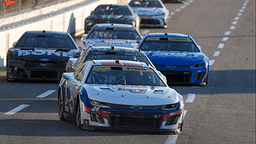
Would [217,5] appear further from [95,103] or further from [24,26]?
[95,103]

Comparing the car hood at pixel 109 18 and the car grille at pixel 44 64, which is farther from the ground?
the car grille at pixel 44 64

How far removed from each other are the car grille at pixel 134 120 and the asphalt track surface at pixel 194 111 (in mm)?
120

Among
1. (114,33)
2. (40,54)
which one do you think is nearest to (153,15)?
(114,33)

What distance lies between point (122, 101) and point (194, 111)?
5514mm

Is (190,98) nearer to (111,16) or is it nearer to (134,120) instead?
(134,120)

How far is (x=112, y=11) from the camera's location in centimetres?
2873

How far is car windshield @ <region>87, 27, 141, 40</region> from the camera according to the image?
2167 centimetres

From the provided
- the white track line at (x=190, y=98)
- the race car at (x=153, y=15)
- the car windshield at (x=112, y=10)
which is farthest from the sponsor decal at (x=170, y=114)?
the race car at (x=153, y=15)

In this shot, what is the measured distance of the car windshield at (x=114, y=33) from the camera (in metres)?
21.7

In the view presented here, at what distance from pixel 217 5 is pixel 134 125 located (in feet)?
136

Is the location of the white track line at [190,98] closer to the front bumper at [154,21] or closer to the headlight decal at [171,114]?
the headlight decal at [171,114]

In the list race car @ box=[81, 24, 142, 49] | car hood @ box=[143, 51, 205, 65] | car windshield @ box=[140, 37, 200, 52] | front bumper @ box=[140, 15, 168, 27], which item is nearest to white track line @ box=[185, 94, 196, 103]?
car hood @ box=[143, 51, 205, 65]

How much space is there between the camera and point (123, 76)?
10.3 m

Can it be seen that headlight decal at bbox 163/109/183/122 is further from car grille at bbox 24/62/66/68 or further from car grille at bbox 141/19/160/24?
car grille at bbox 141/19/160/24
